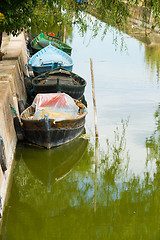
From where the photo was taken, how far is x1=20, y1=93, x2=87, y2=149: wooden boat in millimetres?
12406

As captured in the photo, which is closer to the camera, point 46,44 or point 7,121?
point 7,121

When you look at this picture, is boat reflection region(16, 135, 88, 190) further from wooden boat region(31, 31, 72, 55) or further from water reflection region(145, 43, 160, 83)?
wooden boat region(31, 31, 72, 55)

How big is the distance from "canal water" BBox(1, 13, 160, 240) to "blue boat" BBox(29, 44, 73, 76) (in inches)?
98.6

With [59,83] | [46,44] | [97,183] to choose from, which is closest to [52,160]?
[97,183]

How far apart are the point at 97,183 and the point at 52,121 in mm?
2458

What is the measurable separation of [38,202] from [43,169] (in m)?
2.02

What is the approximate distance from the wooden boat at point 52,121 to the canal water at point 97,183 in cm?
36

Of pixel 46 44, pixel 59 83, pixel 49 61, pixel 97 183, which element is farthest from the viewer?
pixel 46 44

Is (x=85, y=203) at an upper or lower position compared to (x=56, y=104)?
lower

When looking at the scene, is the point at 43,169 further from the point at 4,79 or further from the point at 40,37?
the point at 40,37

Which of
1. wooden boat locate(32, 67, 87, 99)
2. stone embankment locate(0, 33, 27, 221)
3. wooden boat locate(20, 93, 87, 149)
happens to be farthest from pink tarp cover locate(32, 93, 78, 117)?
wooden boat locate(32, 67, 87, 99)

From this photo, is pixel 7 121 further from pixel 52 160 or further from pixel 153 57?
pixel 153 57

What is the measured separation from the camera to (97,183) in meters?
11.0

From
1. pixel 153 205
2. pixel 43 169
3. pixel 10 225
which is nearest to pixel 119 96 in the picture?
pixel 43 169
